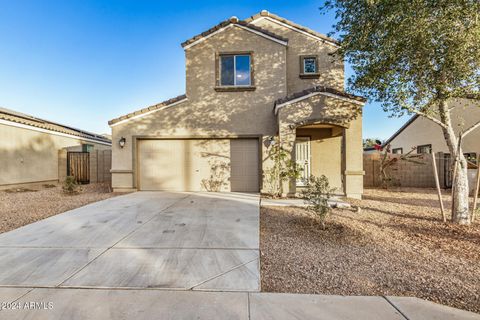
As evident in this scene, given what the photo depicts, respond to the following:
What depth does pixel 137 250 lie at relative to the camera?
3924 millimetres

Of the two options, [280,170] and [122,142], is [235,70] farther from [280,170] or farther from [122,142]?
[122,142]

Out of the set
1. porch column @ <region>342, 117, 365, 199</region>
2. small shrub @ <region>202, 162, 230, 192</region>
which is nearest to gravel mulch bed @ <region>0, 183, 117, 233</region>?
small shrub @ <region>202, 162, 230, 192</region>

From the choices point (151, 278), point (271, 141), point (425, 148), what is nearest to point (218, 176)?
point (271, 141)

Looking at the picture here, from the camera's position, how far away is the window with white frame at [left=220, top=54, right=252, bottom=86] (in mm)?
10039

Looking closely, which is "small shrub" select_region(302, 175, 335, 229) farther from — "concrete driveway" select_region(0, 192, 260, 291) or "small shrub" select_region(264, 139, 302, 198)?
"small shrub" select_region(264, 139, 302, 198)

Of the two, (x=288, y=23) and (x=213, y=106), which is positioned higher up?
(x=288, y=23)

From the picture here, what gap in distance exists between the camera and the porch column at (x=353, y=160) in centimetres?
848

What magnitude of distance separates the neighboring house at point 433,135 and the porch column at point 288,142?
6.92 meters

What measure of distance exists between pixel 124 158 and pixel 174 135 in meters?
2.39

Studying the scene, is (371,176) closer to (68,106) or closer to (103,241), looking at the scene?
(103,241)

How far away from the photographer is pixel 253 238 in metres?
4.48

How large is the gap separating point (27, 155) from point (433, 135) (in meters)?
23.5

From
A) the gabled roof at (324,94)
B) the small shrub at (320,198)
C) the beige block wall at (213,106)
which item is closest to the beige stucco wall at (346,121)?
the gabled roof at (324,94)

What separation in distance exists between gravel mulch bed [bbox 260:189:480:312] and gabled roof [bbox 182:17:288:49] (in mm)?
7597
